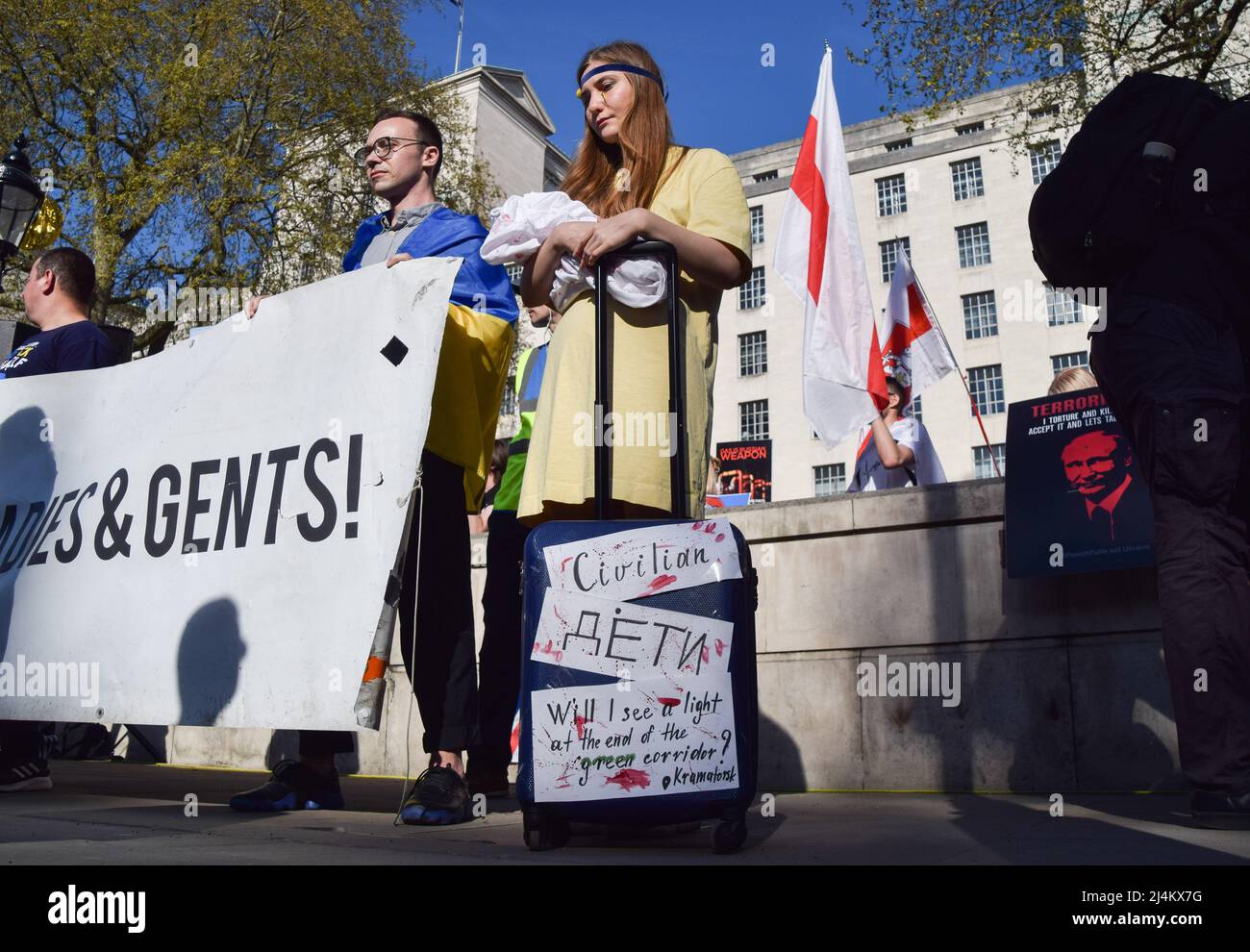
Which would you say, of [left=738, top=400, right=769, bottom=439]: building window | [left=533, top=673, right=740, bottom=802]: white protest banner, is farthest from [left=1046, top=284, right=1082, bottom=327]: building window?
[left=533, top=673, right=740, bottom=802]: white protest banner

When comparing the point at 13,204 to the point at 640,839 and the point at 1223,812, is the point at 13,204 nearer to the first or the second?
the point at 640,839

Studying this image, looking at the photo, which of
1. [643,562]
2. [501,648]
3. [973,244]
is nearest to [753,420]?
[973,244]

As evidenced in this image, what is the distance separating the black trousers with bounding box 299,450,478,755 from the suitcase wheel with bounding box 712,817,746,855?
3.68 ft

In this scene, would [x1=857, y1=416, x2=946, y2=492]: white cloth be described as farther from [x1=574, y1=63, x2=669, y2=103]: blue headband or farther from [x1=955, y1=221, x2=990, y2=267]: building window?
[x1=955, y1=221, x2=990, y2=267]: building window

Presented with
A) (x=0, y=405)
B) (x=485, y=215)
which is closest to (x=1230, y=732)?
(x=0, y=405)

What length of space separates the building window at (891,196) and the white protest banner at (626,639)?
46.9 m

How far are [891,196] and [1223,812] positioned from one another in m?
47.4

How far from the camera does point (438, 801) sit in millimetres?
3107

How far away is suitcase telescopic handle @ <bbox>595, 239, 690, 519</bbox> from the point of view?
2.79 m

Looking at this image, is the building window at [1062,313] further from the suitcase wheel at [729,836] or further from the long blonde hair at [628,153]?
the suitcase wheel at [729,836]

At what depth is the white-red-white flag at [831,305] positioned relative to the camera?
450 centimetres

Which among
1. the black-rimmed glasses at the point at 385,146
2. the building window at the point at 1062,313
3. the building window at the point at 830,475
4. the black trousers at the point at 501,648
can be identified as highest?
the building window at the point at 1062,313

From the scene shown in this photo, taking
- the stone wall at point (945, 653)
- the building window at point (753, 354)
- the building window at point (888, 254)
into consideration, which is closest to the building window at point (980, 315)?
the building window at point (888, 254)
